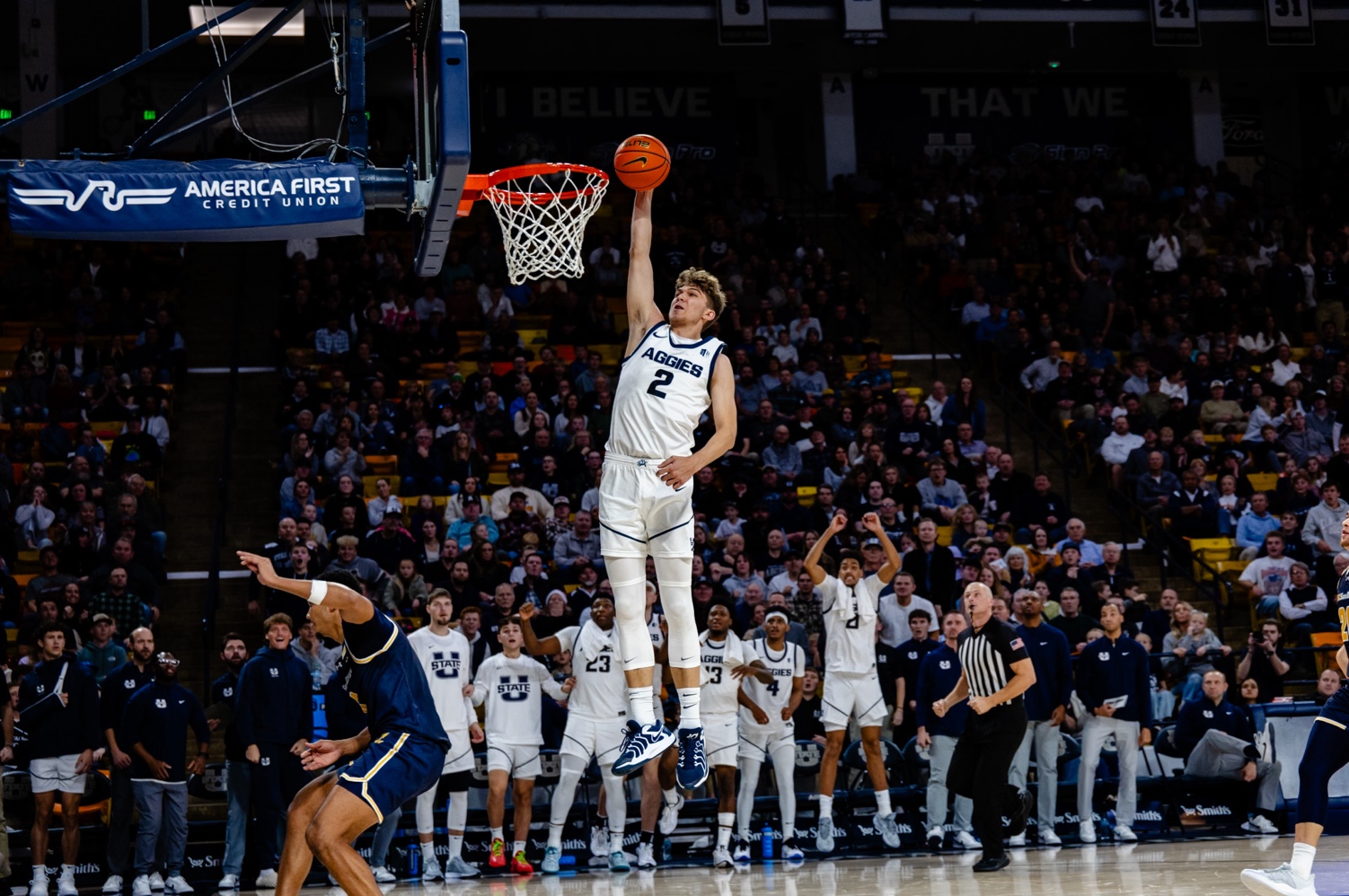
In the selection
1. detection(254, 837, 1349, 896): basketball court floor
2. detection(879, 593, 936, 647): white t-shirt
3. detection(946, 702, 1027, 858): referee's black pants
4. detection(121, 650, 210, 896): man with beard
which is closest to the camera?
detection(254, 837, 1349, 896): basketball court floor

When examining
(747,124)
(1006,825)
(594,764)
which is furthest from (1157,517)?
(747,124)

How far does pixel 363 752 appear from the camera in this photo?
914 cm

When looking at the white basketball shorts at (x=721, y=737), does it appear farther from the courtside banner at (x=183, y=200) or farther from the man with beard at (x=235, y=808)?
the courtside banner at (x=183, y=200)

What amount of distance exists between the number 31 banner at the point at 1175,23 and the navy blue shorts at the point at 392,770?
72.6 feet

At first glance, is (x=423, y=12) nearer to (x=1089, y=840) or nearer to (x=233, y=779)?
(x=233, y=779)

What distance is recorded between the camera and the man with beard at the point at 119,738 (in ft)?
45.7

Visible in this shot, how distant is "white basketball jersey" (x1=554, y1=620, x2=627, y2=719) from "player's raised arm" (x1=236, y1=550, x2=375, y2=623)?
5.85 metres

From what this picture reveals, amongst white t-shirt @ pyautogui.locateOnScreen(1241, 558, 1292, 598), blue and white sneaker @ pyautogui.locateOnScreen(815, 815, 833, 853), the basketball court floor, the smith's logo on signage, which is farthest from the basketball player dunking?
white t-shirt @ pyautogui.locateOnScreen(1241, 558, 1292, 598)

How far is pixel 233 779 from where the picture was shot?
14078 mm

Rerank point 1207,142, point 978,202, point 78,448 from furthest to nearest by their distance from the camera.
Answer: point 1207,142
point 978,202
point 78,448

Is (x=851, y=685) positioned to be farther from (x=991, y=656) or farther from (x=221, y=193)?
(x=221, y=193)

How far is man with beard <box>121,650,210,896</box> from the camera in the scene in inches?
546

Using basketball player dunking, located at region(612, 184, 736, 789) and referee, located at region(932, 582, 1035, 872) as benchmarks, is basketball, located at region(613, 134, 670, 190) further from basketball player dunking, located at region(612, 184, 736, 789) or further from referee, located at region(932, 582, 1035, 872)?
referee, located at region(932, 582, 1035, 872)

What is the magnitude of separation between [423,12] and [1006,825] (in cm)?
868
